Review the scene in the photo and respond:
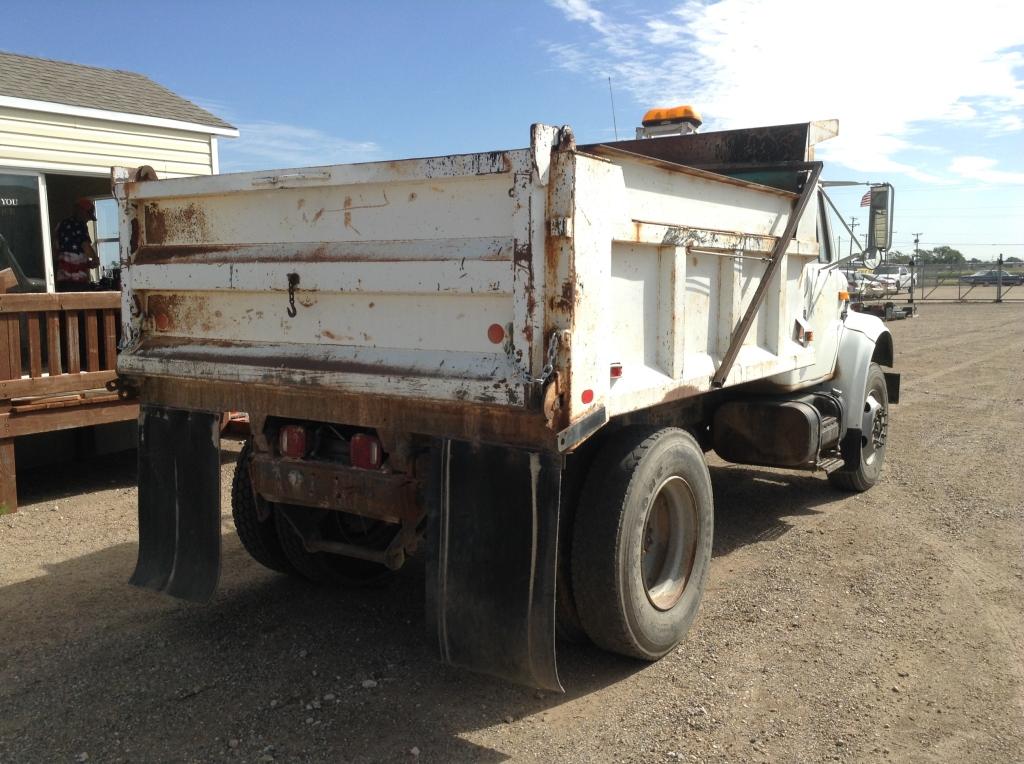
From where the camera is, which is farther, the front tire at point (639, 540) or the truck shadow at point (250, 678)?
the front tire at point (639, 540)

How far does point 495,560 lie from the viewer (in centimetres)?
331

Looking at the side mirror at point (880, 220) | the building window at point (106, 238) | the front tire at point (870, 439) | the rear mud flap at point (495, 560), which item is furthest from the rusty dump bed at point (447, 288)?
the building window at point (106, 238)

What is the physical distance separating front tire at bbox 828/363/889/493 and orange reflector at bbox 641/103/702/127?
2.34 metres

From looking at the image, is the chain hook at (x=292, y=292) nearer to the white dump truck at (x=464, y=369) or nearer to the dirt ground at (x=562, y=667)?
the white dump truck at (x=464, y=369)

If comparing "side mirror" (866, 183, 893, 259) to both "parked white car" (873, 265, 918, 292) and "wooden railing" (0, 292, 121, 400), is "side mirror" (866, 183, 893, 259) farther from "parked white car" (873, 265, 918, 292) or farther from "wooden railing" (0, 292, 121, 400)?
"parked white car" (873, 265, 918, 292)

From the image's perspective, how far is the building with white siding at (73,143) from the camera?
29.6ft

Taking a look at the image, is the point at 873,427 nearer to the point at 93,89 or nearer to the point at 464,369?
the point at 464,369

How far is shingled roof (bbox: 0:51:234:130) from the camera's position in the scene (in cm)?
943

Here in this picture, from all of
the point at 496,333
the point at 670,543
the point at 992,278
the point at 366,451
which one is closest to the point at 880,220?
the point at 670,543

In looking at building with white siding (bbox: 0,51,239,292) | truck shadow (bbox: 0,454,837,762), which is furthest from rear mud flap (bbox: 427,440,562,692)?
building with white siding (bbox: 0,51,239,292)

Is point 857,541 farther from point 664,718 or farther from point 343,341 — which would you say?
point 343,341

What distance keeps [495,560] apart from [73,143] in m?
8.50

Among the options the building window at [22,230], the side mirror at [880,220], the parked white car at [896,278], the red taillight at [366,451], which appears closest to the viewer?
the red taillight at [366,451]

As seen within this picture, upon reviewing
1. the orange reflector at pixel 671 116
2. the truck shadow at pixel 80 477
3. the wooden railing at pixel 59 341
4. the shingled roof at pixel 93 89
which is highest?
the shingled roof at pixel 93 89
